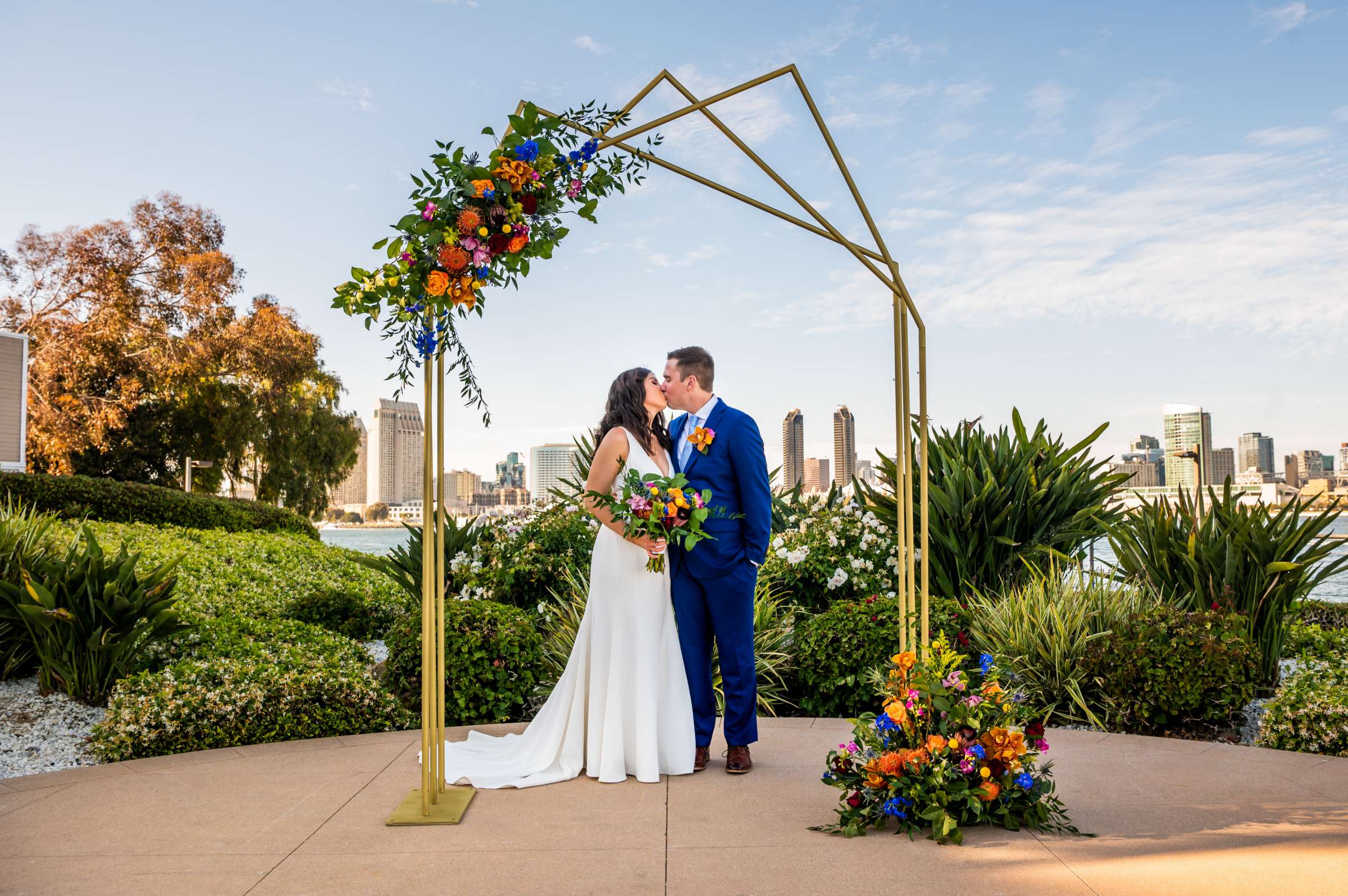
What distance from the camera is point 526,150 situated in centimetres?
329

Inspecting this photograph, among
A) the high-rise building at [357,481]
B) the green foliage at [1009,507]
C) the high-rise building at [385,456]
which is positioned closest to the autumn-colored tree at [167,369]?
the high-rise building at [357,481]

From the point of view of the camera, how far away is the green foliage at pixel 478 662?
17.1 feet

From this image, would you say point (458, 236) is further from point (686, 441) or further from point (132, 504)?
point (132, 504)

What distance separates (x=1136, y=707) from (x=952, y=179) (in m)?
5.41

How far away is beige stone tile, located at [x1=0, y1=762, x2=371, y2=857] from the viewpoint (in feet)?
10.3

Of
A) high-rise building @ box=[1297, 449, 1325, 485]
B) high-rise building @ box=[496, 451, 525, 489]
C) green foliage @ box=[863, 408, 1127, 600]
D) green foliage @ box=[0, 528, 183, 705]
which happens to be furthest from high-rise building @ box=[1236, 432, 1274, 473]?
green foliage @ box=[0, 528, 183, 705]

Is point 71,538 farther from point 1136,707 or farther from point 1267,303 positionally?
point 1267,303

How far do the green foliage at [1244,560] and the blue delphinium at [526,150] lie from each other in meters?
5.08

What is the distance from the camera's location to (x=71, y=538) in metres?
8.39

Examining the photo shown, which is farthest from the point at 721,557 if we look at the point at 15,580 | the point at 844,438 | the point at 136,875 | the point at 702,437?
the point at 844,438

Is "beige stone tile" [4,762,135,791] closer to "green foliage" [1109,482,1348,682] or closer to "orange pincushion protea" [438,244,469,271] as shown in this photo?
"orange pincushion protea" [438,244,469,271]

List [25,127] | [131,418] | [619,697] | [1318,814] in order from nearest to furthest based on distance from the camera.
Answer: [1318,814]
[619,697]
[25,127]
[131,418]

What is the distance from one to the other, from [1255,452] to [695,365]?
59870 millimetres

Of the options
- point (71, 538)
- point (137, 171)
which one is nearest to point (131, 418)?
point (137, 171)
